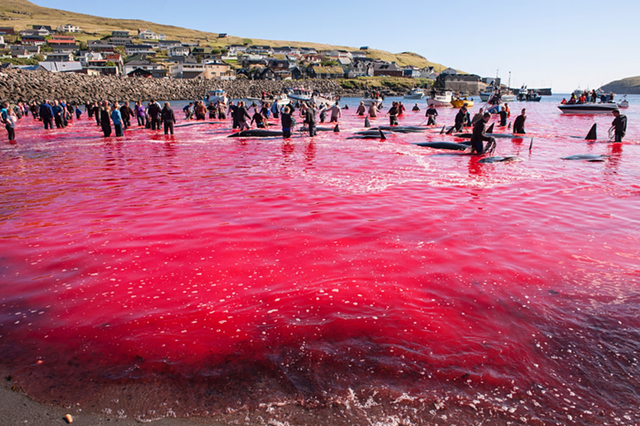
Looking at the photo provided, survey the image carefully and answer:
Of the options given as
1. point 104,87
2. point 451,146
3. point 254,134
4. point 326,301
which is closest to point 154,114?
point 254,134

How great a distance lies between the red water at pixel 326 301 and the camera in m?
3.23

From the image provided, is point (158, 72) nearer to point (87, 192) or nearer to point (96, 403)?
point (87, 192)

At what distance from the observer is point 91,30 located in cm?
18025

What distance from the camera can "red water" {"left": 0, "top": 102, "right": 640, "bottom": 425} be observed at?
3.23 meters

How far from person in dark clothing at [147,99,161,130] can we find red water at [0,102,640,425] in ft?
47.8

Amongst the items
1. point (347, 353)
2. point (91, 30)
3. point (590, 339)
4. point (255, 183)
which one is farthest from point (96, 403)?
point (91, 30)

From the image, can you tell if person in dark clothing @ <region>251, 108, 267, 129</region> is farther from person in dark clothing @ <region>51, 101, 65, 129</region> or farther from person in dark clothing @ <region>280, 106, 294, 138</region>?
person in dark clothing @ <region>51, 101, 65, 129</region>

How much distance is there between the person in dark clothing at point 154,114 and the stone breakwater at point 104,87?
43.3 m

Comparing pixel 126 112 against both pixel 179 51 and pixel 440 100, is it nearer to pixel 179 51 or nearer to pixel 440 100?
pixel 440 100

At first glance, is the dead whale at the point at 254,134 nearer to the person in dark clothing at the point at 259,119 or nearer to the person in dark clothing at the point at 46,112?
the person in dark clothing at the point at 259,119

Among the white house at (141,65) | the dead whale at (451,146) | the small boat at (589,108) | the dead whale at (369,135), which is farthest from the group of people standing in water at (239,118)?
the white house at (141,65)

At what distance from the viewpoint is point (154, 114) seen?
24016mm

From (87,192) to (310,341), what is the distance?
8.69m

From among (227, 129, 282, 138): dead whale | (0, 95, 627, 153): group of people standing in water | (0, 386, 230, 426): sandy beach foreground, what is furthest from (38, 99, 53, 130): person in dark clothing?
(0, 386, 230, 426): sandy beach foreground
